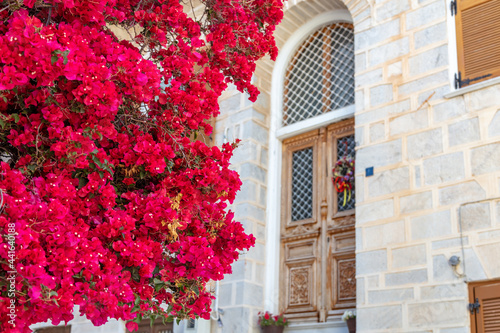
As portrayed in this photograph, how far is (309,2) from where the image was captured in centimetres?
758

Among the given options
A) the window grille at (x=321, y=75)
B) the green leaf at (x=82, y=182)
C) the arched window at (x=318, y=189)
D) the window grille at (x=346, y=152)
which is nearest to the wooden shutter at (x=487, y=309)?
the arched window at (x=318, y=189)

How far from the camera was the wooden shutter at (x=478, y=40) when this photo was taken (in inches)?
217

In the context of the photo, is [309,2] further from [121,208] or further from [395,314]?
[121,208]

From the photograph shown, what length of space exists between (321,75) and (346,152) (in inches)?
45.4

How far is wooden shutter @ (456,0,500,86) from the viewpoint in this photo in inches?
217

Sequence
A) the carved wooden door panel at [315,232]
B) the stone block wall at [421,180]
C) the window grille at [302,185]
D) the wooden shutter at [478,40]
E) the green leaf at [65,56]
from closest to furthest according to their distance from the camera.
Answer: the green leaf at [65,56] < the stone block wall at [421,180] < the wooden shutter at [478,40] < the carved wooden door panel at [315,232] < the window grille at [302,185]

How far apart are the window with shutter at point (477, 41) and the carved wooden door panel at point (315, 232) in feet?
5.48

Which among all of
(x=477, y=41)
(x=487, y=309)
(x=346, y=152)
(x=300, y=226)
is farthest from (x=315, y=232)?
(x=477, y=41)

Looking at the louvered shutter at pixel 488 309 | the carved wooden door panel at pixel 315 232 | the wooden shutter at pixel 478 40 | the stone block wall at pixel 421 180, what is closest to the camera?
the louvered shutter at pixel 488 309

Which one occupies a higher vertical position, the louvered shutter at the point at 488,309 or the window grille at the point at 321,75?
the window grille at the point at 321,75

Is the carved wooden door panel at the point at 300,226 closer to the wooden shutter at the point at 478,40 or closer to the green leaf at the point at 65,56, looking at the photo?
the wooden shutter at the point at 478,40

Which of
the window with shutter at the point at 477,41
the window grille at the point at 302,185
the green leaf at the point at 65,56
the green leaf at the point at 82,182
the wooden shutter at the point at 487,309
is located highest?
the window with shutter at the point at 477,41

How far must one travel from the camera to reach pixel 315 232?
22.7 feet

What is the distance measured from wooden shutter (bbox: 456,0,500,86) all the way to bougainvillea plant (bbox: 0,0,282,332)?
293cm
